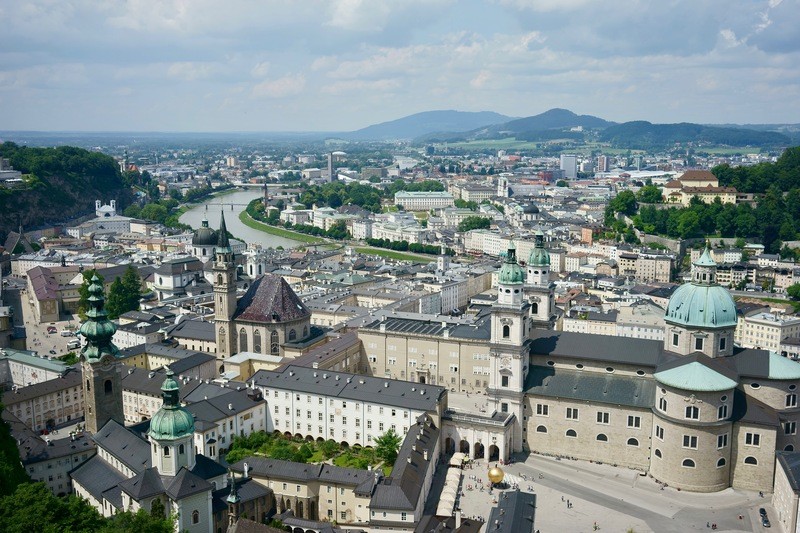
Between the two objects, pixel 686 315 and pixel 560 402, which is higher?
pixel 686 315

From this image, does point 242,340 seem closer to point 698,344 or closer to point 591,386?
point 591,386

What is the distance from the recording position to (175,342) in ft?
187

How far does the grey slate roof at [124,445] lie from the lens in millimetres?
32844

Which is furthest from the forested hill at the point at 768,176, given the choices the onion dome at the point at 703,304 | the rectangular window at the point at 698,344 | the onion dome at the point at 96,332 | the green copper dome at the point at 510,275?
the onion dome at the point at 96,332

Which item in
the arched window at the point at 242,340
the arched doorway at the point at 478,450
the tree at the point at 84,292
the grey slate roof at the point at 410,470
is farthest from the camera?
the tree at the point at 84,292

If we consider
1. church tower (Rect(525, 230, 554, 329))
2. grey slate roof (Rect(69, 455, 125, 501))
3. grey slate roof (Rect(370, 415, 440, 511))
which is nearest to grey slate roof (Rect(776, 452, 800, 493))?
grey slate roof (Rect(370, 415, 440, 511))

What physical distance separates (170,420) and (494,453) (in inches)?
752

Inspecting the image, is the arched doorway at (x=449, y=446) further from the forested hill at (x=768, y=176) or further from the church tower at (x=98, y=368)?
the forested hill at (x=768, y=176)

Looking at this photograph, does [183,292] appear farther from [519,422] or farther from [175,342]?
[519,422]

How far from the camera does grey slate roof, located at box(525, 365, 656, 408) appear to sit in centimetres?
4128

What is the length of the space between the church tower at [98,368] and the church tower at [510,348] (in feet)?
65.9

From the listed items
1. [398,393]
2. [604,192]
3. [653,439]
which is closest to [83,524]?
[398,393]

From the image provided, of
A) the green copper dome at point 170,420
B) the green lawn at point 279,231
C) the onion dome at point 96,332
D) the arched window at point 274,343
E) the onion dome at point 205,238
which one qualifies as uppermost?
the onion dome at point 96,332

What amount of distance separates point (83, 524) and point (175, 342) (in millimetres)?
30959
